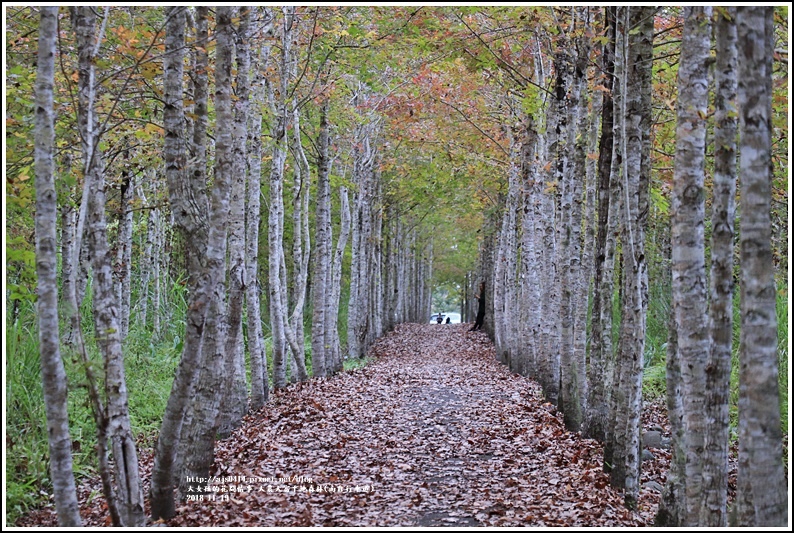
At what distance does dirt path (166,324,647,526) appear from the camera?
691cm

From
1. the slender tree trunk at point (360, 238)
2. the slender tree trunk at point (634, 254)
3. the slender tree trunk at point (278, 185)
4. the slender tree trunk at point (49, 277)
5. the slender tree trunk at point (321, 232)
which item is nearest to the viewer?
the slender tree trunk at point (49, 277)

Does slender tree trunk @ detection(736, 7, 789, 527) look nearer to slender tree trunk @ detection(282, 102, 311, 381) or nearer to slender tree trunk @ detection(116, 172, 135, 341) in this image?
slender tree trunk @ detection(282, 102, 311, 381)

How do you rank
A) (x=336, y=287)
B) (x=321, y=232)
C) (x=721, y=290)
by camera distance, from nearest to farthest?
(x=721, y=290) < (x=321, y=232) < (x=336, y=287)

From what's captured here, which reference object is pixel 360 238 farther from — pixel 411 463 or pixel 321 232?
pixel 411 463

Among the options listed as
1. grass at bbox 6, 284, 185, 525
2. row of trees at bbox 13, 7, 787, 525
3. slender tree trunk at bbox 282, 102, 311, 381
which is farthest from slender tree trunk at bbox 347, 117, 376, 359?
grass at bbox 6, 284, 185, 525

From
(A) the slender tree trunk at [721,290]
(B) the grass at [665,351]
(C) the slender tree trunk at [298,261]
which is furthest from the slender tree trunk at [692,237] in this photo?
(C) the slender tree trunk at [298,261]

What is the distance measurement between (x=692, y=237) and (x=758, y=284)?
1133 millimetres

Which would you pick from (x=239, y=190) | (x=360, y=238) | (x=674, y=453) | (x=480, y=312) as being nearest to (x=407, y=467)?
(x=674, y=453)

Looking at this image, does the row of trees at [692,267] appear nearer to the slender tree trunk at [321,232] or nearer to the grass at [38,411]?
the grass at [38,411]

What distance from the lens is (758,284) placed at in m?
4.18

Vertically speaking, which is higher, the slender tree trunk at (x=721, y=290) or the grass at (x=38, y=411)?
the slender tree trunk at (x=721, y=290)

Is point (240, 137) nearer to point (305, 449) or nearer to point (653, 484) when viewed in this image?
point (305, 449)

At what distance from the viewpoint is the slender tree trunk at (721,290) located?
4.88m

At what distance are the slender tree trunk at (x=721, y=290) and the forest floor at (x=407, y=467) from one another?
6.15 feet
